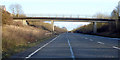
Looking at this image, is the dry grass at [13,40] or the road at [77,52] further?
the dry grass at [13,40]

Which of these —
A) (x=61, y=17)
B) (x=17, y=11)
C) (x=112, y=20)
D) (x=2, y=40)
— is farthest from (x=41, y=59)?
(x=17, y=11)

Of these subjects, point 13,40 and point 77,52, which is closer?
point 77,52

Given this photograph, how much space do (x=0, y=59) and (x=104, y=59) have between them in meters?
6.44

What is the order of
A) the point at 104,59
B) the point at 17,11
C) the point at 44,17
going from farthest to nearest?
the point at 17,11 < the point at 44,17 < the point at 104,59

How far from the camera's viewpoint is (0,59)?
12.0 meters

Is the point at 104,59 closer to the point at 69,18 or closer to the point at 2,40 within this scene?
the point at 2,40

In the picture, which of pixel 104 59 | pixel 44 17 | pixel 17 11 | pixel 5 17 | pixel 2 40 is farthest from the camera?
pixel 17 11

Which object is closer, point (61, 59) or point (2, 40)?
point (61, 59)

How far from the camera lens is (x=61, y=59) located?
11.9 metres

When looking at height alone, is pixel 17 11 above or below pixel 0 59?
above

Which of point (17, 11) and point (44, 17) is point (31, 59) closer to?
point (44, 17)

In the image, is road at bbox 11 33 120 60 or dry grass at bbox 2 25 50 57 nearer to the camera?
road at bbox 11 33 120 60

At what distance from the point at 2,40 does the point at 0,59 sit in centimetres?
806

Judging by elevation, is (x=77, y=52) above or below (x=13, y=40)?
below
